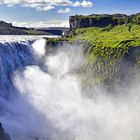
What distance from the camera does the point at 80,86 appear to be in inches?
5310

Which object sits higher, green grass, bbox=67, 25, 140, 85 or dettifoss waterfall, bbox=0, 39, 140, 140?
green grass, bbox=67, 25, 140, 85

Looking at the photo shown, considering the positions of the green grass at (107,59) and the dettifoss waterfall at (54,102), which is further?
the green grass at (107,59)

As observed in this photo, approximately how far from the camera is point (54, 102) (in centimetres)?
11856

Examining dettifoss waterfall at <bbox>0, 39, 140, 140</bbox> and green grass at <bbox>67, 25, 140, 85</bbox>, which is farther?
green grass at <bbox>67, 25, 140, 85</bbox>

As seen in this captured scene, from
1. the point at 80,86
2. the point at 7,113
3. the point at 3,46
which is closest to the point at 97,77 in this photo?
the point at 80,86

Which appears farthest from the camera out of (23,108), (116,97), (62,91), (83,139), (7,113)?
(62,91)

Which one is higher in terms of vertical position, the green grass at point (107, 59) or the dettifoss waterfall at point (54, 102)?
the green grass at point (107, 59)

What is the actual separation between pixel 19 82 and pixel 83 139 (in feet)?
146

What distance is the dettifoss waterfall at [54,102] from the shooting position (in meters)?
93.6

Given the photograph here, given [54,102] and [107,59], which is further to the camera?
[107,59]

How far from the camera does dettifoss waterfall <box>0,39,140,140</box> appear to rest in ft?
307

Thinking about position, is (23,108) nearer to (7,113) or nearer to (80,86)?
(7,113)

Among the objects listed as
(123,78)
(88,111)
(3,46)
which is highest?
(3,46)

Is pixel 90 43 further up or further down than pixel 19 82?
further up
